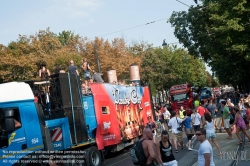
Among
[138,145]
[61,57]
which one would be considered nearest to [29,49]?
[61,57]

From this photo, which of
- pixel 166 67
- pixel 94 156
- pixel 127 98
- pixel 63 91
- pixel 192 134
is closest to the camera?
pixel 63 91

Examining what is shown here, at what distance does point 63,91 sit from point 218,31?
72.2ft

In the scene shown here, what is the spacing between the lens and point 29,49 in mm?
41875

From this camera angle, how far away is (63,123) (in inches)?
453

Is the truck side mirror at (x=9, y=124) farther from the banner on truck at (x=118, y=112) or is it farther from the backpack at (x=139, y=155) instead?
the banner on truck at (x=118, y=112)

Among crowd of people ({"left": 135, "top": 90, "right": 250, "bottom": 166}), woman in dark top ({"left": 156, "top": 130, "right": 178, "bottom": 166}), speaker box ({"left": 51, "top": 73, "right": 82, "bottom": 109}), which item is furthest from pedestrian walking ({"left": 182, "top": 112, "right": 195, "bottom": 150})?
woman in dark top ({"left": 156, "top": 130, "right": 178, "bottom": 166})

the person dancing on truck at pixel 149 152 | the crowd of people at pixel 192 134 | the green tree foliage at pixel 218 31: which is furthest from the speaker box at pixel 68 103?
the green tree foliage at pixel 218 31

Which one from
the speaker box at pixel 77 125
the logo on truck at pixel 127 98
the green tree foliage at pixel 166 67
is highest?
the green tree foliage at pixel 166 67

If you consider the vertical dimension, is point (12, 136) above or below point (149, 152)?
above

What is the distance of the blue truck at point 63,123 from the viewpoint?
9.55 meters

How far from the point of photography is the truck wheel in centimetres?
1266

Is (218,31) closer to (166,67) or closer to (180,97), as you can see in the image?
(180,97)

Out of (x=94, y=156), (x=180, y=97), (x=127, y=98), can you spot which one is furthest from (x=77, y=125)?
(x=180, y=97)

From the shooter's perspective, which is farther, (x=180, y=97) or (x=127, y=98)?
(x=180, y=97)
